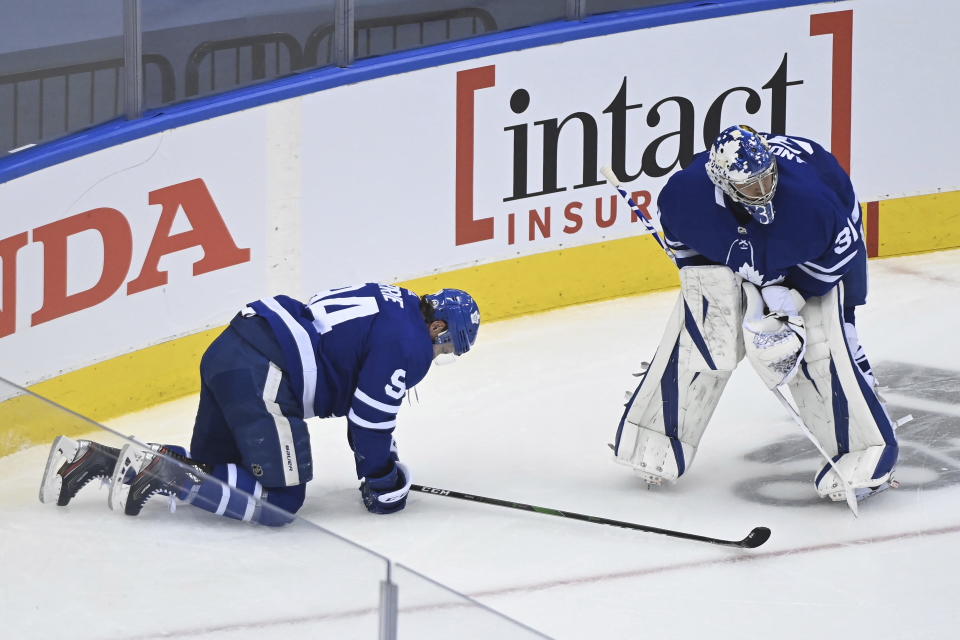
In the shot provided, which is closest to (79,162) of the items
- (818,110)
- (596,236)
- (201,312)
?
(201,312)

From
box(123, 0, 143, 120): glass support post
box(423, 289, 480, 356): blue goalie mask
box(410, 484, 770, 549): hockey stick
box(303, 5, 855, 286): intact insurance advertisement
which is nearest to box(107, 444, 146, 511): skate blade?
box(423, 289, 480, 356): blue goalie mask

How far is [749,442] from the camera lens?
5312 mm

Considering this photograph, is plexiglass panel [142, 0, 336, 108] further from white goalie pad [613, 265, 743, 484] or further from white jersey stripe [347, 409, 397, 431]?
white goalie pad [613, 265, 743, 484]

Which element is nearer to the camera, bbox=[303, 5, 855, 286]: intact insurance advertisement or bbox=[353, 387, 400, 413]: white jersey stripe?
bbox=[353, 387, 400, 413]: white jersey stripe

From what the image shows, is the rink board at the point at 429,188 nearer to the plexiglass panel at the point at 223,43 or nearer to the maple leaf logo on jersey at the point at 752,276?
the plexiglass panel at the point at 223,43

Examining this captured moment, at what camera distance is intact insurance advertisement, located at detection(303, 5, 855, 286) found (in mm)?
5836

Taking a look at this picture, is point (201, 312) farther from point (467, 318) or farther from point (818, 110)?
point (818, 110)

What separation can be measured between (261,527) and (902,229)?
4.79m

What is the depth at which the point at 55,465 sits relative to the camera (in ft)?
9.66

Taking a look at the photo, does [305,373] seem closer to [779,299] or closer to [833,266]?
[779,299]

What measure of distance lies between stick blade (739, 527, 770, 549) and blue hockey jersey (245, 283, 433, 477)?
966mm

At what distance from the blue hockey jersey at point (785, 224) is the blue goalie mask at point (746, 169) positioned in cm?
8

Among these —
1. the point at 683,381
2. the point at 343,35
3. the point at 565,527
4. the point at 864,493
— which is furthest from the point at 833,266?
the point at 343,35

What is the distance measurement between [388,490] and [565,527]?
1.63ft
